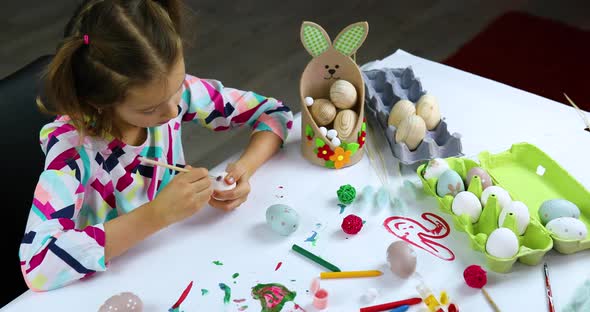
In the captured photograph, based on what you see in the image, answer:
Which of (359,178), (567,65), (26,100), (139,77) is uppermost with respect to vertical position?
(139,77)

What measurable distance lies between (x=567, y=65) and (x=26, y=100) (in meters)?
2.18

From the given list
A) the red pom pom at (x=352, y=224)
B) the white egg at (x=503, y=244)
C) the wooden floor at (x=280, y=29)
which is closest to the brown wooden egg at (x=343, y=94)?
the red pom pom at (x=352, y=224)

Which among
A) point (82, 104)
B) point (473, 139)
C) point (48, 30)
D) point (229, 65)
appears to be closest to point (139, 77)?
point (82, 104)

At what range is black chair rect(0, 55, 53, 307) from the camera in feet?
3.40

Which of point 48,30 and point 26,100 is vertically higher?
point 26,100

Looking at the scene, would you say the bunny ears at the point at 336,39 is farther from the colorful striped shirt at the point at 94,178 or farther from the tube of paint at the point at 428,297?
the tube of paint at the point at 428,297

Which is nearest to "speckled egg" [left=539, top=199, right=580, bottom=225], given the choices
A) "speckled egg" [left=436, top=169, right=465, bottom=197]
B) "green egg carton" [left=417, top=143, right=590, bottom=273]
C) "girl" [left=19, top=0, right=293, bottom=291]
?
"green egg carton" [left=417, top=143, right=590, bottom=273]

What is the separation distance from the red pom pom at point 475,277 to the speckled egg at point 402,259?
0.24ft

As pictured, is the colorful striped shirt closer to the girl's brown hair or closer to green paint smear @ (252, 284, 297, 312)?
→ the girl's brown hair

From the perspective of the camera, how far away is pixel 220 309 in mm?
832

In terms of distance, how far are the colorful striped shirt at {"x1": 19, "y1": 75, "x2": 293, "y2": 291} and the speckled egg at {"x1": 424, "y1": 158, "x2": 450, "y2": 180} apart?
0.90ft

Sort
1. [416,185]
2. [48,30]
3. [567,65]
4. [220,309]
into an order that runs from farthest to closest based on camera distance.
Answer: [48,30] → [567,65] → [416,185] → [220,309]

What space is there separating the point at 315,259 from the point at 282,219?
0.08 m

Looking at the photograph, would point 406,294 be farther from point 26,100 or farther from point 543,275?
point 26,100
